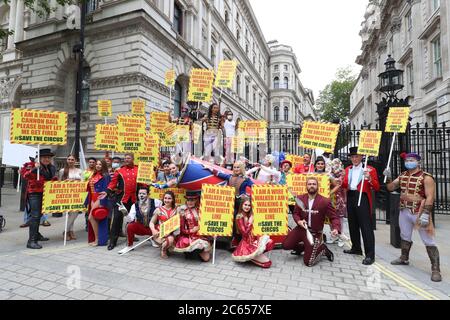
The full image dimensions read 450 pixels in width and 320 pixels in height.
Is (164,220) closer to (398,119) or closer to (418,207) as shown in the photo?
(418,207)

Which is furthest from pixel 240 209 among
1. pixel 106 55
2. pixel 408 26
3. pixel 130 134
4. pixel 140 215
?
pixel 408 26

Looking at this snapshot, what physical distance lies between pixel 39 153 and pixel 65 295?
11.5 feet

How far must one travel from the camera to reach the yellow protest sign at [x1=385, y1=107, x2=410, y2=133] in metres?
6.46

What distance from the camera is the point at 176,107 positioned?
69.5 ft

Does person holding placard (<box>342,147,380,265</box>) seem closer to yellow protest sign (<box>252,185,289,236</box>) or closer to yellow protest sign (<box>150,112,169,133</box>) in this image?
yellow protest sign (<box>252,185,289,236</box>)

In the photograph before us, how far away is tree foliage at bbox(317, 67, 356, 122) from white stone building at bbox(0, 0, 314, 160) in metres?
36.9

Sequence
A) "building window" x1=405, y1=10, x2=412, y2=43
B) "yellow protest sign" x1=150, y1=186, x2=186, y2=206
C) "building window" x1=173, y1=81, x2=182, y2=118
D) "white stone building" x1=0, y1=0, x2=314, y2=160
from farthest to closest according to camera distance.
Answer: "building window" x1=405, y1=10, x2=412, y2=43 → "building window" x1=173, y1=81, x2=182, y2=118 → "white stone building" x1=0, y1=0, x2=314, y2=160 → "yellow protest sign" x1=150, y1=186, x2=186, y2=206

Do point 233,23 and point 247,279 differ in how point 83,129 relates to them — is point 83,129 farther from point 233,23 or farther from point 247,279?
point 233,23

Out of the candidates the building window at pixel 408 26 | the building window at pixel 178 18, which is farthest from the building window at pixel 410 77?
the building window at pixel 178 18

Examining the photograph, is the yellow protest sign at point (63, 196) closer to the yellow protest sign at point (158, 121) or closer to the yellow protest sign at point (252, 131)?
the yellow protest sign at point (158, 121)

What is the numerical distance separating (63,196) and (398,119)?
24.6 ft

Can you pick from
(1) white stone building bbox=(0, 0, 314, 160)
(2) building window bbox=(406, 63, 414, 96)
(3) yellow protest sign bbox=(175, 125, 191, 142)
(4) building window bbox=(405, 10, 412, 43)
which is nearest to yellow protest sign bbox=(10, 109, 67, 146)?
(3) yellow protest sign bbox=(175, 125, 191, 142)

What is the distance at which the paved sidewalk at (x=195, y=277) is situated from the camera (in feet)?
12.1

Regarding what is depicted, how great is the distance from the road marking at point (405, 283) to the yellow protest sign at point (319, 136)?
2.51m
